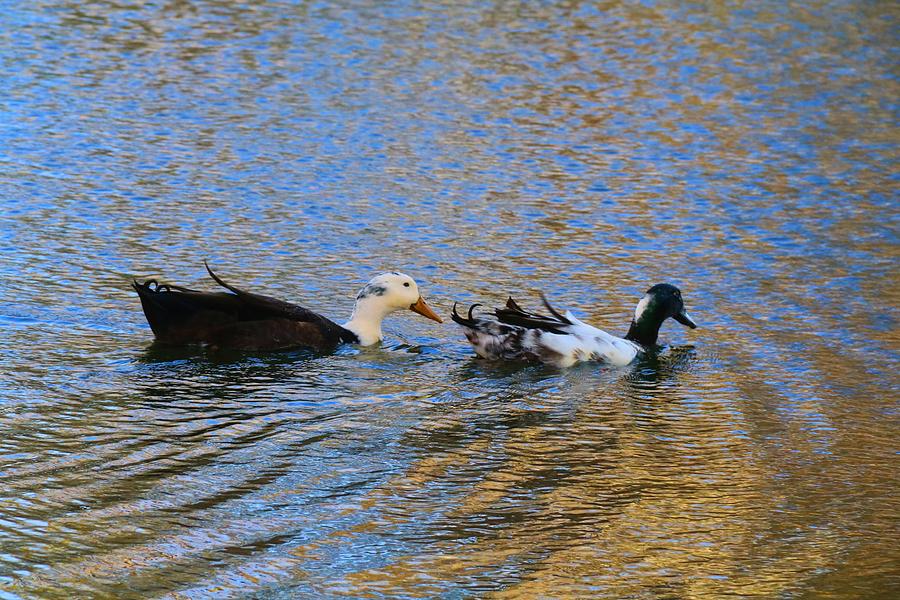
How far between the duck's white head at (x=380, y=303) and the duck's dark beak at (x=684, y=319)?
5.23ft

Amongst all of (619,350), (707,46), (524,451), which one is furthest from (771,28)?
(524,451)

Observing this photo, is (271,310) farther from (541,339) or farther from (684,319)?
(684,319)

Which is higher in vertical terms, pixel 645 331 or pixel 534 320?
pixel 534 320

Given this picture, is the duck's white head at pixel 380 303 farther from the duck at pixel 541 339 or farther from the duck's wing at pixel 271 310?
the duck at pixel 541 339

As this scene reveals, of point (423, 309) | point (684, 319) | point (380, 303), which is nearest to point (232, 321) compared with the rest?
point (380, 303)

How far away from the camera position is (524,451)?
753cm

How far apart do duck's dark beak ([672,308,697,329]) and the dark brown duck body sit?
2.40 metres

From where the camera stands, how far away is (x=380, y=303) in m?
9.61

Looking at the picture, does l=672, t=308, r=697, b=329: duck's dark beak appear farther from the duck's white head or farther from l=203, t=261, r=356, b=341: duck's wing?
l=203, t=261, r=356, b=341: duck's wing

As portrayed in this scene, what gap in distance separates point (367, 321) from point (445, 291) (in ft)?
3.66

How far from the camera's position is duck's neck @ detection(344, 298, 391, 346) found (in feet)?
31.2

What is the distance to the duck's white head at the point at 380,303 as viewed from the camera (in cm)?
955

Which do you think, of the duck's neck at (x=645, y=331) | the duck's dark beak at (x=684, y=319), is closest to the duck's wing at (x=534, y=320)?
the duck's neck at (x=645, y=331)

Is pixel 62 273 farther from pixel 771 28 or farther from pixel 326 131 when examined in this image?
pixel 771 28
